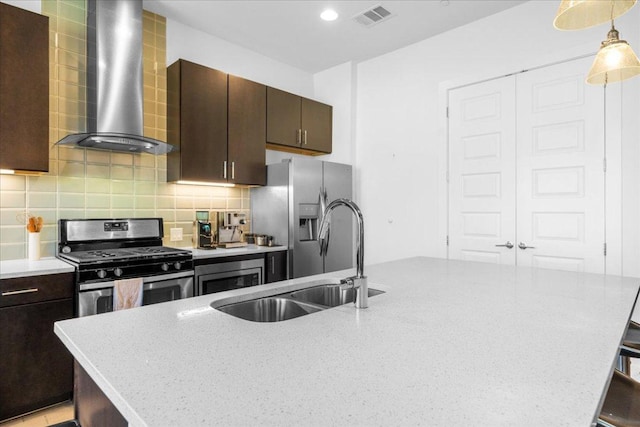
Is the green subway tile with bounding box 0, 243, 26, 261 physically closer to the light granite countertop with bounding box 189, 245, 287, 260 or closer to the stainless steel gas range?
the stainless steel gas range

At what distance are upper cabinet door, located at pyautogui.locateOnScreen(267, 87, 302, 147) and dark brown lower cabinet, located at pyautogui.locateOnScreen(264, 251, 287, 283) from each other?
3.81 feet

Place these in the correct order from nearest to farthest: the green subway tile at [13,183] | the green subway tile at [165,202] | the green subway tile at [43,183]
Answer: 1. the green subway tile at [13,183]
2. the green subway tile at [43,183]
3. the green subway tile at [165,202]

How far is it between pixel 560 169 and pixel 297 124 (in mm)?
2456

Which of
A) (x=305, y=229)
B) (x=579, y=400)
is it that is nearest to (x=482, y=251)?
(x=305, y=229)

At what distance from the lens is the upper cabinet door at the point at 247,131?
3.41 meters

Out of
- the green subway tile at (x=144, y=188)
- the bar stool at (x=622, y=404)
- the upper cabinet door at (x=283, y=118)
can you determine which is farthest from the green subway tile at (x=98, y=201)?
the bar stool at (x=622, y=404)

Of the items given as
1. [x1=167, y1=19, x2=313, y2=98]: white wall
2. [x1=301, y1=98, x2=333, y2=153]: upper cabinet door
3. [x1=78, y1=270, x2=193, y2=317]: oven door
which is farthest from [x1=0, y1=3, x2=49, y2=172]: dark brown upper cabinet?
[x1=301, y1=98, x2=333, y2=153]: upper cabinet door

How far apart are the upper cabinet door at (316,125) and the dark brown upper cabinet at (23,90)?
231 cm

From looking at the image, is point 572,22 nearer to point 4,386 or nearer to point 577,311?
point 577,311

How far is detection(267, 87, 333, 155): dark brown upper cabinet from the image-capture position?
12.4ft

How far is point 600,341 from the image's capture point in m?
0.97

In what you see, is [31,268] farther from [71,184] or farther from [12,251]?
[71,184]

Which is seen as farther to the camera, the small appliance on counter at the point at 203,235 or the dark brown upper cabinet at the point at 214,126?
the small appliance on counter at the point at 203,235

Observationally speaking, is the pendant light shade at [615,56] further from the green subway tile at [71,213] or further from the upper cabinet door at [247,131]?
the green subway tile at [71,213]
